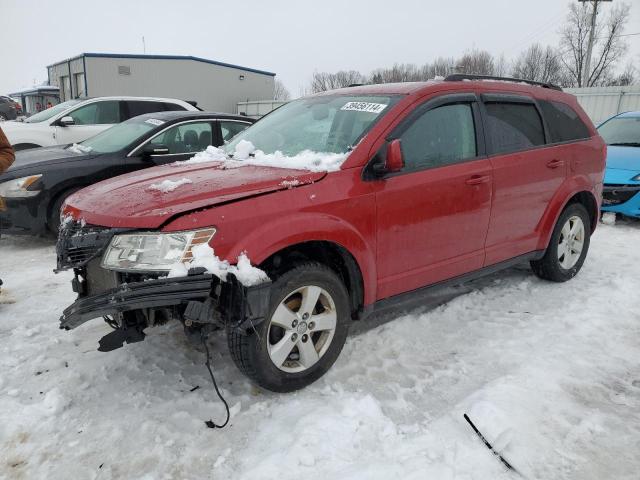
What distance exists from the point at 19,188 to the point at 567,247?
5762mm

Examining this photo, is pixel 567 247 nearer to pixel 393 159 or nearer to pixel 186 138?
pixel 393 159

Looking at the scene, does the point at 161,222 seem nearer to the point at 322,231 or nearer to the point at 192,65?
the point at 322,231

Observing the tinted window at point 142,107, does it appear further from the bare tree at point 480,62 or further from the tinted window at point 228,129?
the bare tree at point 480,62

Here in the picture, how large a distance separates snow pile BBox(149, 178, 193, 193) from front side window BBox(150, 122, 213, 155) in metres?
3.52

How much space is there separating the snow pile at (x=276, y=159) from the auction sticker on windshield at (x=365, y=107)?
0.47 m

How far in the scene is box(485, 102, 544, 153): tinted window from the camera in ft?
13.0

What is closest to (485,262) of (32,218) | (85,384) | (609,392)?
(609,392)

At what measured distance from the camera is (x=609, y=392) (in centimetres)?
299

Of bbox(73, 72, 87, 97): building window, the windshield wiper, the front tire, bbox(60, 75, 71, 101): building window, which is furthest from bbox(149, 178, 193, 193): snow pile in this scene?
Result: bbox(60, 75, 71, 101): building window

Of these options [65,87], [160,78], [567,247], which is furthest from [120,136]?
[65,87]

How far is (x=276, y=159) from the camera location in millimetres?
3363

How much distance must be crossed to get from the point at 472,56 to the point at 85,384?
63154mm

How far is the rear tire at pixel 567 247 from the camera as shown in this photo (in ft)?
15.2

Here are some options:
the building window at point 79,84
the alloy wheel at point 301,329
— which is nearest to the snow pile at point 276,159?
the alloy wheel at point 301,329
